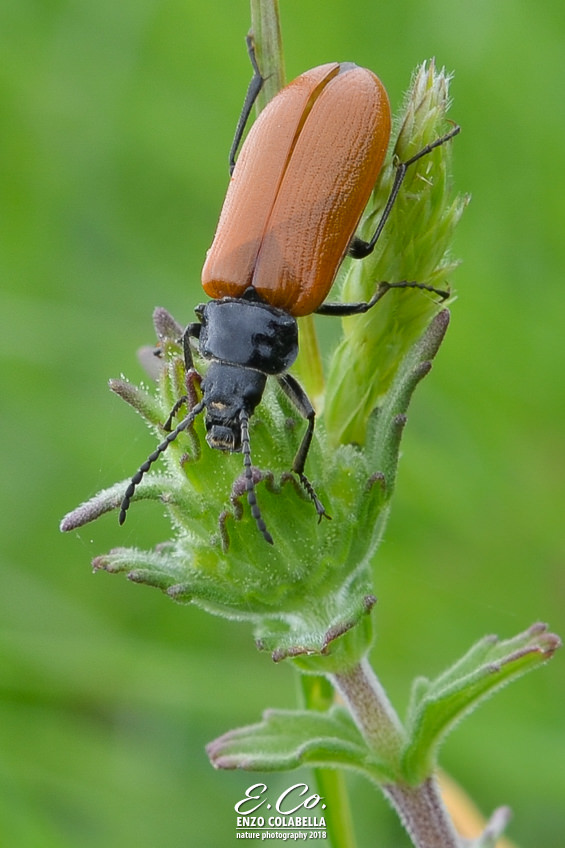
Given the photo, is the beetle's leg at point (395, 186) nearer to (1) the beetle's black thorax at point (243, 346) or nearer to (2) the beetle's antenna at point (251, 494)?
(1) the beetle's black thorax at point (243, 346)

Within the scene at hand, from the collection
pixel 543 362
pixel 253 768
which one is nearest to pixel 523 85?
pixel 543 362

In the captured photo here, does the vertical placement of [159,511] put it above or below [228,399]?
above

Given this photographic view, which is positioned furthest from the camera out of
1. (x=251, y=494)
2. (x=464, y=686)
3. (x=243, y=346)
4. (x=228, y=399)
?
(x=243, y=346)

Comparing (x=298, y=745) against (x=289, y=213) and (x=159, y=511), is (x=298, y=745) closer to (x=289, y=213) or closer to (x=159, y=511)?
(x=289, y=213)

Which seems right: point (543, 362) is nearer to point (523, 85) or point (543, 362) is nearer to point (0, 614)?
point (523, 85)

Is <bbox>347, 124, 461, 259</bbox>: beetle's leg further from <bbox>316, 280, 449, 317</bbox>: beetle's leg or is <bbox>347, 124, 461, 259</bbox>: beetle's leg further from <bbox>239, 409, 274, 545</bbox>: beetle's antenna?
<bbox>239, 409, 274, 545</bbox>: beetle's antenna

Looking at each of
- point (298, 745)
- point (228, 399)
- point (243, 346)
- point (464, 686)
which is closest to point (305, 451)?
point (228, 399)
